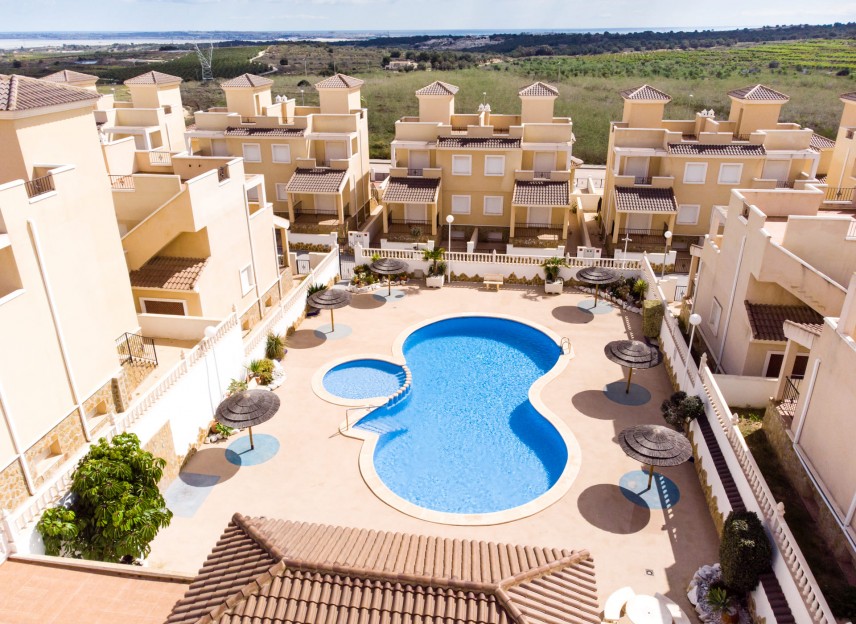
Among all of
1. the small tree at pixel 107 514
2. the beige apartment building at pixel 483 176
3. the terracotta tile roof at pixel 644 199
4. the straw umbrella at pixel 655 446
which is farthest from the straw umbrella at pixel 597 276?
the small tree at pixel 107 514

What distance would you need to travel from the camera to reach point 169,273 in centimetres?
2452

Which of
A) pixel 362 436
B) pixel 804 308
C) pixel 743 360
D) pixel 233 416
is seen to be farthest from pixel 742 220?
pixel 233 416

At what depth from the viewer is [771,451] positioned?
1861 cm

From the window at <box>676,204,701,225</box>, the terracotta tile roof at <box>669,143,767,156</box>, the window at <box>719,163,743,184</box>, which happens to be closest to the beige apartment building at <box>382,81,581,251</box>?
the terracotta tile roof at <box>669,143,767,156</box>

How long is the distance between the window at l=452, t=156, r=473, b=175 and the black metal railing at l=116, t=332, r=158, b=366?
23205 mm

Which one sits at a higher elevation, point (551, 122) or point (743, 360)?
point (551, 122)

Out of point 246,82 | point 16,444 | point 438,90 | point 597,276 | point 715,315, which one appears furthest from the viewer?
point 246,82

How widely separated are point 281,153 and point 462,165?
40.9ft

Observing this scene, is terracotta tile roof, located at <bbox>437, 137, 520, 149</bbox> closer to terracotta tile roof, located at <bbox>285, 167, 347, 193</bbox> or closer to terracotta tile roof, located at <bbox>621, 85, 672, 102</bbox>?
terracotta tile roof, located at <bbox>285, 167, 347, 193</bbox>

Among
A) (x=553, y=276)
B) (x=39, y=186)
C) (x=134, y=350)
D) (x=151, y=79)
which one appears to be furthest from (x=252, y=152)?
(x=39, y=186)

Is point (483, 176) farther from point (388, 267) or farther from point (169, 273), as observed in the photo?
point (169, 273)

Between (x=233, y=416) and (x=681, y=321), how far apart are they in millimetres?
19728

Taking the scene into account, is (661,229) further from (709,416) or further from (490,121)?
(709,416)

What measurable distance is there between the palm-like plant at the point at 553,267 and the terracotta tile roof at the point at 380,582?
22649 mm
